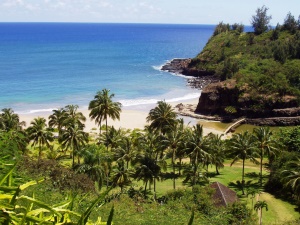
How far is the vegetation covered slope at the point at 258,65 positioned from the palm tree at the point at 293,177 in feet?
124

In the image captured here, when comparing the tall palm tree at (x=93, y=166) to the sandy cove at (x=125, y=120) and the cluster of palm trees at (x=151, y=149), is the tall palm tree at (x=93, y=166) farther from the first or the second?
the sandy cove at (x=125, y=120)

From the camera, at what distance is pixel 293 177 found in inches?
1243

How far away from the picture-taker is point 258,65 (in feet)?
283

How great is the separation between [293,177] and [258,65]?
193 feet

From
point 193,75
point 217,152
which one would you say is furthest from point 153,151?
point 193,75

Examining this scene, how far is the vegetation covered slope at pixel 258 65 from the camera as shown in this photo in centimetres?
7088

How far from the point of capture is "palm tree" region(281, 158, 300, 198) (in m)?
30.8

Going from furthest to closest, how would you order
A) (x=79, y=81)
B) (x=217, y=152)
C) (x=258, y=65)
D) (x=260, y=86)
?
(x=79, y=81), (x=258, y=65), (x=260, y=86), (x=217, y=152)

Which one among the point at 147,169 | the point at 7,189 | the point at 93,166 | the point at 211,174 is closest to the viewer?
the point at 7,189

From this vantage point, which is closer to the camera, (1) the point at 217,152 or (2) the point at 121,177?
(2) the point at 121,177

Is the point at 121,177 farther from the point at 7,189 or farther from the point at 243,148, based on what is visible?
the point at 7,189

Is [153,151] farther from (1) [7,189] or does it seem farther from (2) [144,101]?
(2) [144,101]

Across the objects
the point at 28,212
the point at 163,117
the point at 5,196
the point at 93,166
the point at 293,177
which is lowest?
the point at 293,177

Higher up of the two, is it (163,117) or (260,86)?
(260,86)
